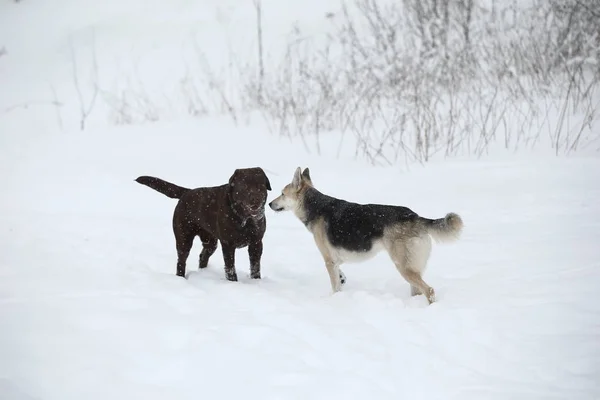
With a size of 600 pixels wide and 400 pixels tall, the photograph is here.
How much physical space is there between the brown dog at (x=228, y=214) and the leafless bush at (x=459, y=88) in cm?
414

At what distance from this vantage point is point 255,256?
194 inches

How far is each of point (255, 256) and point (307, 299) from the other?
2.30 ft

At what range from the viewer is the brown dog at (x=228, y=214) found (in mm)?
4598

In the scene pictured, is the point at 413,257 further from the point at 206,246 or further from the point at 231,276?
the point at 206,246

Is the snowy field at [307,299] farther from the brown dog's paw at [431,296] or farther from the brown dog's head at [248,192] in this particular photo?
the brown dog's head at [248,192]

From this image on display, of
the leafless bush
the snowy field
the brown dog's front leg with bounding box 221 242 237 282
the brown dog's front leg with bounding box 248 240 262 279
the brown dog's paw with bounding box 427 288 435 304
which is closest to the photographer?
the snowy field

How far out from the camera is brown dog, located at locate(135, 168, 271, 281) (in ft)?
15.1

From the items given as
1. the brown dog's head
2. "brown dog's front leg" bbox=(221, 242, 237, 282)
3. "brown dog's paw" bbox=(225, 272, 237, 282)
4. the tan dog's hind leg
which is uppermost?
the brown dog's head

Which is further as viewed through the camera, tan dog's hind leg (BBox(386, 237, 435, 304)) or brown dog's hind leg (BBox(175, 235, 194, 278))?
brown dog's hind leg (BBox(175, 235, 194, 278))

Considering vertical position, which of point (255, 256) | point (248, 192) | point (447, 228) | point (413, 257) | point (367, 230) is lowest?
point (255, 256)

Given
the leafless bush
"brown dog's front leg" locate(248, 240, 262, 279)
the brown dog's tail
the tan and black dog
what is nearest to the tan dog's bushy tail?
the tan and black dog

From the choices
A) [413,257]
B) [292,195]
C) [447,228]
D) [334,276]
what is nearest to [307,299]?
[334,276]

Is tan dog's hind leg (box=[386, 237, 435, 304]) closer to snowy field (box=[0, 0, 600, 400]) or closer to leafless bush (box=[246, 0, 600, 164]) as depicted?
snowy field (box=[0, 0, 600, 400])

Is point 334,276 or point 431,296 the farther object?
point 334,276
